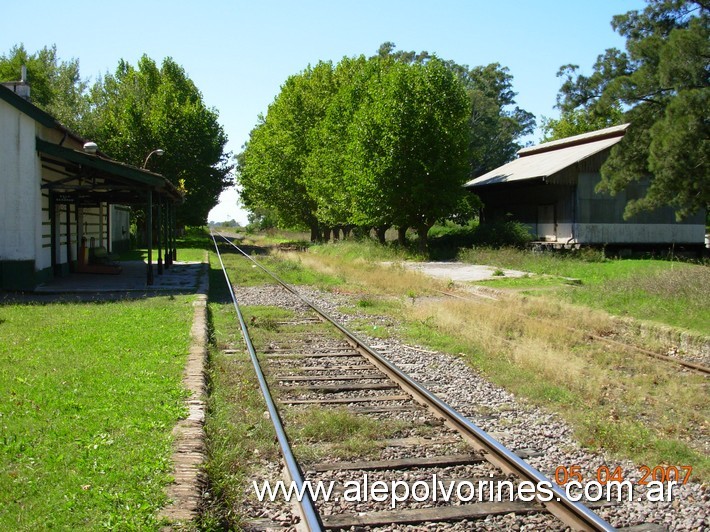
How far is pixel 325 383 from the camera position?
8359mm

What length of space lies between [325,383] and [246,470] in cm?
295

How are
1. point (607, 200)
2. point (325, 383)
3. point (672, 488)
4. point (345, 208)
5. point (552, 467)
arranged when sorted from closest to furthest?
point (672, 488) → point (552, 467) → point (325, 383) → point (607, 200) → point (345, 208)

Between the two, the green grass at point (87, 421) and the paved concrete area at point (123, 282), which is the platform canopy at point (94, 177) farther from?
the green grass at point (87, 421)

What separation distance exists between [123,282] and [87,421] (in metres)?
14.3

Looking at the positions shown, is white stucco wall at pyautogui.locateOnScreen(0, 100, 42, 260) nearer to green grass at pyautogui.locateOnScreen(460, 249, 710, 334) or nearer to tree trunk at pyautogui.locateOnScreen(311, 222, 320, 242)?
green grass at pyautogui.locateOnScreen(460, 249, 710, 334)

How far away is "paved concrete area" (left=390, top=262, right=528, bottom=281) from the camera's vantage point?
74.8ft

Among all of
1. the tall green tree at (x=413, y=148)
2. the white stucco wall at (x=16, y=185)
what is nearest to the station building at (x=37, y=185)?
the white stucco wall at (x=16, y=185)

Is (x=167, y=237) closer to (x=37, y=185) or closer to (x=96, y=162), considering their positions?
(x=37, y=185)

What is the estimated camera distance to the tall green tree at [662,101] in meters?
23.3

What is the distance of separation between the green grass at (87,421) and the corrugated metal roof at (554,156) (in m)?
25.4

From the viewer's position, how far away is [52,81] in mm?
66125

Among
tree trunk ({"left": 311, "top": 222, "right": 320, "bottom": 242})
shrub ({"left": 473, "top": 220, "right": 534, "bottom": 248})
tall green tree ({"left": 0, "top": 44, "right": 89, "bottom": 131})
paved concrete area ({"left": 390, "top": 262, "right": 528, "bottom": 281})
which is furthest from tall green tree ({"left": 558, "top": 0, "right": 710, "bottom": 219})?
tall green tree ({"left": 0, "top": 44, "right": 89, "bottom": 131})

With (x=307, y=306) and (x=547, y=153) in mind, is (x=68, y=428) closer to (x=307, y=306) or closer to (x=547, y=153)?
(x=307, y=306)

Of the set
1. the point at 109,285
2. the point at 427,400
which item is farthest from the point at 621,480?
the point at 109,285
